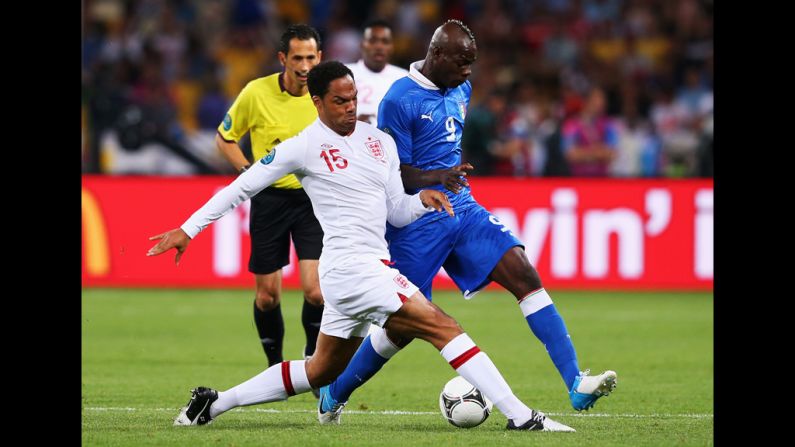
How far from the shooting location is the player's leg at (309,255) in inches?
349

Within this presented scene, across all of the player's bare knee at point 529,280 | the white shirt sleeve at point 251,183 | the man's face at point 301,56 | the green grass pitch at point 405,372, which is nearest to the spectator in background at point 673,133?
the green grass pitch at point 405,372

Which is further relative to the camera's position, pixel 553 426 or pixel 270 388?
pixel 270 388

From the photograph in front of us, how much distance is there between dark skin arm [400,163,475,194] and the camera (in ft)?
22.6

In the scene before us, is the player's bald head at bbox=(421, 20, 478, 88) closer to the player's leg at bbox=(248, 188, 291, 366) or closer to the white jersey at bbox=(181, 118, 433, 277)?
the white jersey at bbox=(181, 118, 433, 277)

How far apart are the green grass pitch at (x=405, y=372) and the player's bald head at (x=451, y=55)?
6.63 ft

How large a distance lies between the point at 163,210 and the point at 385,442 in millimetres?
9483

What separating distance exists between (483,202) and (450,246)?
25.8ft

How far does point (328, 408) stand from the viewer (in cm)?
712

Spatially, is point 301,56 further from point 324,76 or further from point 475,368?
point 475,368

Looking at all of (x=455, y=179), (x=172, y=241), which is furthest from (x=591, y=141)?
(x=172, y=241)
